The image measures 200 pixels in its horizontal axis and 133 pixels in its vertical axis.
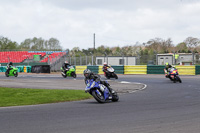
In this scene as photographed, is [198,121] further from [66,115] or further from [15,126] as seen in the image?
[15,126]

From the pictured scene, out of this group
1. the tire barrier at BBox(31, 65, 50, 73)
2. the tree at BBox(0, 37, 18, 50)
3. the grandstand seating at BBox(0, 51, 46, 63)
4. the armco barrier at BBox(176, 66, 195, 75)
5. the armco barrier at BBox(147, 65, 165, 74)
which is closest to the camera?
the armco barrier at BBox(176, 66, 195, 75)

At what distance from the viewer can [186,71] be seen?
98.1ft

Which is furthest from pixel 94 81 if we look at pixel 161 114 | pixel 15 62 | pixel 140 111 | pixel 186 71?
pixel 15 62

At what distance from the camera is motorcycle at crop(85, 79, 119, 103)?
33.8 feet

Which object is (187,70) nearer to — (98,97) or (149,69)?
(149,69)

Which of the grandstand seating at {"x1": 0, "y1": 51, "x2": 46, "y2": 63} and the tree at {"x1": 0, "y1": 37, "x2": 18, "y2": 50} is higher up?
the tree at {"x1": 0, "y1": 37, "x2": 18, "y2": 50}

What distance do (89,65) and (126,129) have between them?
31538 mm

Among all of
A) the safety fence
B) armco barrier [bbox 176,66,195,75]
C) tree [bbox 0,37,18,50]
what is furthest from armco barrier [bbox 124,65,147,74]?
tree [bbox 0,37,18,50]

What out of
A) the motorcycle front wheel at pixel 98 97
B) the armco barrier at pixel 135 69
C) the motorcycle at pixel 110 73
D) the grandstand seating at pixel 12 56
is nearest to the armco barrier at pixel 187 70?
the armco barrier at pixel 135 69

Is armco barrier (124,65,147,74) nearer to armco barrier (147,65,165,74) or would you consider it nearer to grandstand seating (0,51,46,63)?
armco barrier (147,65,165,74)

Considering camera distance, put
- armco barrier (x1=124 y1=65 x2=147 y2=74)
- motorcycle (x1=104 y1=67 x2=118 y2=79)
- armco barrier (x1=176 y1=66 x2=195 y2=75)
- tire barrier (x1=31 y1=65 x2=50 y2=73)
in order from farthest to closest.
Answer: tire barrier (x1=31 y1=65 x2=50 y2=73) < armco barrier (x1=124 y1=65 x2=147 y2=74) < armco barrier (x1=176 y1=66 x2=195 y2=75) < motorcycle (x1=104 y1=67 x2=118 y2=79)

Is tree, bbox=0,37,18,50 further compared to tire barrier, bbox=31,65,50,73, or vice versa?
tree, bbox=0,37,18,50

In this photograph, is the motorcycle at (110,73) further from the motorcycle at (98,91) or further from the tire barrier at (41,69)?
the tire barrier at (41,69)

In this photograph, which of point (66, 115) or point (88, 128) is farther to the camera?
point (66, 115)
